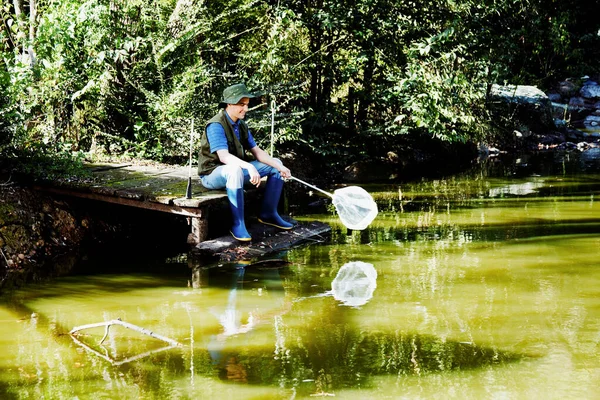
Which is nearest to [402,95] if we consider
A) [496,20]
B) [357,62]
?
[357,62]

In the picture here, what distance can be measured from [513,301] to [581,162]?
11.9 meters

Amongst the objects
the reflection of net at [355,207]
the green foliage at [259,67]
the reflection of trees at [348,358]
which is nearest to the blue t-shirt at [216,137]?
the reflection of net at [355,207]

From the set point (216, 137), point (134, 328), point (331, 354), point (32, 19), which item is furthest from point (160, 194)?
point (32, 19)

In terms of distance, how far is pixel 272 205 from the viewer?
27.9 ft

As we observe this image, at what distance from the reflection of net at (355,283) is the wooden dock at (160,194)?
124cm

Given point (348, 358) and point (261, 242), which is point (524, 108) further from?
→ point (348, 358)

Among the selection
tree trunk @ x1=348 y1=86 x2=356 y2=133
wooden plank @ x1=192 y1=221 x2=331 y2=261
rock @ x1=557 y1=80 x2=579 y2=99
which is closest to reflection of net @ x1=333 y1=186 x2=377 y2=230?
wooden plank @ x1=192 y1=221 x2=331 y2=261

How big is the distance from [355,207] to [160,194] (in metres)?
2.16

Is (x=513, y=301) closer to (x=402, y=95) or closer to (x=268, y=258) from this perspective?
(x=268, y=258)

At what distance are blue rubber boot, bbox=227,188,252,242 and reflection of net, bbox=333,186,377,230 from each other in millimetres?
1135

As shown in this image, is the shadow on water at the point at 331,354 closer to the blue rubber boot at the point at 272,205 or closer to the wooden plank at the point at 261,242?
the wooden plank at the point at 261,242

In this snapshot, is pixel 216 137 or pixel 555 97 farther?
pixel 555 97

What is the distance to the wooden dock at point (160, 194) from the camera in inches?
307

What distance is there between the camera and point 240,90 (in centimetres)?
796
